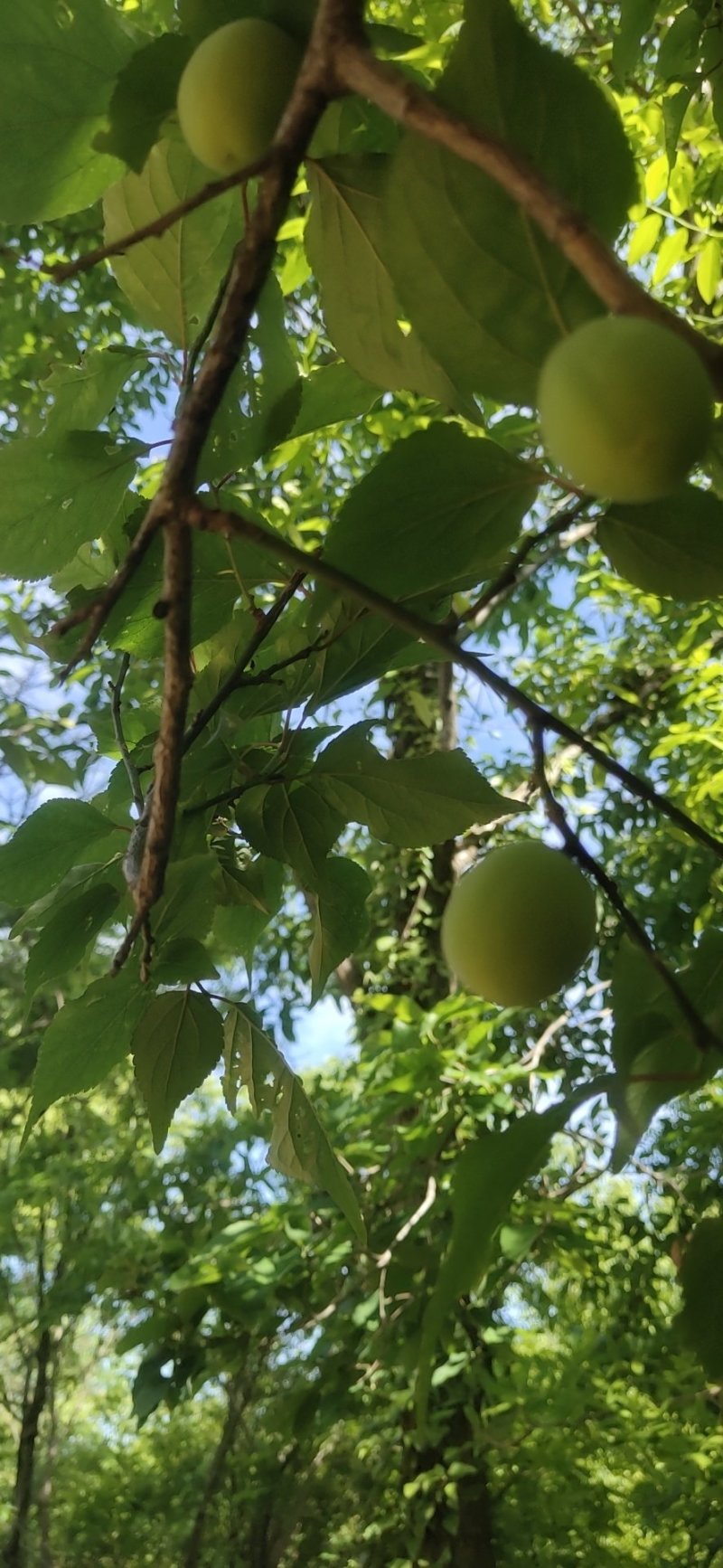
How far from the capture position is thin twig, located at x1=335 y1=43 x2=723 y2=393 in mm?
219

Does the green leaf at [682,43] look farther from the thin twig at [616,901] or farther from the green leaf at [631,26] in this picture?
the thin twig at [616,901]

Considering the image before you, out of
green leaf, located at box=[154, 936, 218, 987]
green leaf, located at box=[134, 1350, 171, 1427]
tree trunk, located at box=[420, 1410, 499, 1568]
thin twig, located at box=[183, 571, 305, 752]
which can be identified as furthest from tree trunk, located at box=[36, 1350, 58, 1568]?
thin twig, located at box=[183, 571, 305, 752]

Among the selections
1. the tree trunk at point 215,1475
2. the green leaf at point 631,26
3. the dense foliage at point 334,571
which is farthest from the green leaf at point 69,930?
the tree trunk at point 215,1475

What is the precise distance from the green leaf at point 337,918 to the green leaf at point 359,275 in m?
0.25

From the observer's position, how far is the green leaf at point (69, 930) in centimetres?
51

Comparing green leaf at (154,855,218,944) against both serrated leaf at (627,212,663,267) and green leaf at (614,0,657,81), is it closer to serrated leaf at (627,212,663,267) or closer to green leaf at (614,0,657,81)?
green leaf at (614,0,657,81)

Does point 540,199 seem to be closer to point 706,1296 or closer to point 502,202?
point 502,202

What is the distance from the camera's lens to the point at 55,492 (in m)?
0.49

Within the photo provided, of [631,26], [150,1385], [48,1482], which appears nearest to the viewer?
[631,26]

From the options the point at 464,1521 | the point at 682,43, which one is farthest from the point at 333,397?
the point at 464,1521

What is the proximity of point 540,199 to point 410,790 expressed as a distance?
0.95 feet

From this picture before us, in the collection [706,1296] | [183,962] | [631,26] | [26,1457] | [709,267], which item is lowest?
[706,1296]

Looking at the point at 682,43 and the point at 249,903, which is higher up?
the point at 682,43

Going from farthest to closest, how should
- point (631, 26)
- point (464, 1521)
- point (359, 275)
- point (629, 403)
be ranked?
point (464, 1521), point (631, 26), point (359, 275), point (629, 403)
